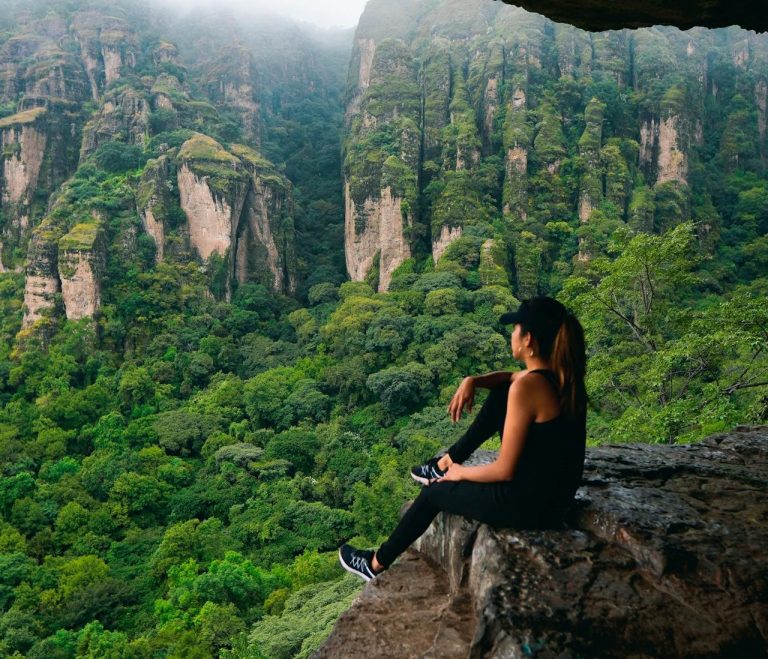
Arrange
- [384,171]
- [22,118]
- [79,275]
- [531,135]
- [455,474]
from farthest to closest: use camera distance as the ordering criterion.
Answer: [22,118], [531,135], [384,171], [79,275], [455,474]

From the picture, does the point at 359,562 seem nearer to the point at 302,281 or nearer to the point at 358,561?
the point at 358,561

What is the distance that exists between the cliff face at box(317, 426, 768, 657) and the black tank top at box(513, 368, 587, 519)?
1.04 feet

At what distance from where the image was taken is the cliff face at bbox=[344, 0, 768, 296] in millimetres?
41750

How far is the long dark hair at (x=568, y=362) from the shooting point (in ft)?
8.84

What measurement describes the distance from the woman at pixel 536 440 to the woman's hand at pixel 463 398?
66 cm

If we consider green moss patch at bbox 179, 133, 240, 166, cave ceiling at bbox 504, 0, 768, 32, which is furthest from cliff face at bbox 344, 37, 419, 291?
cave ceiling at bbox 504, 0, 768, 32

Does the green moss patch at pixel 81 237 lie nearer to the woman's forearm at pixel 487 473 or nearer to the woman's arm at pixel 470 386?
the woman's arm at pixel 470 386

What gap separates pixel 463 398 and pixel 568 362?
1034 millimetres

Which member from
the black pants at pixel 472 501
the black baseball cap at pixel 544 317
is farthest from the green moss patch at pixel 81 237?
the black baseball cap at pixel 544 317

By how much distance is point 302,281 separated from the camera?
4972 cm

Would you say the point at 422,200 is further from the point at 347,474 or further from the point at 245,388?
the point at 347,474

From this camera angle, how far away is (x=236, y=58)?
6894 cm

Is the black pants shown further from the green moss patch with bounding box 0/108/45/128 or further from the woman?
the green moss patch with bounding box 0/108/45/128

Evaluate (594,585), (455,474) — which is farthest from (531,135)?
(594,585)
